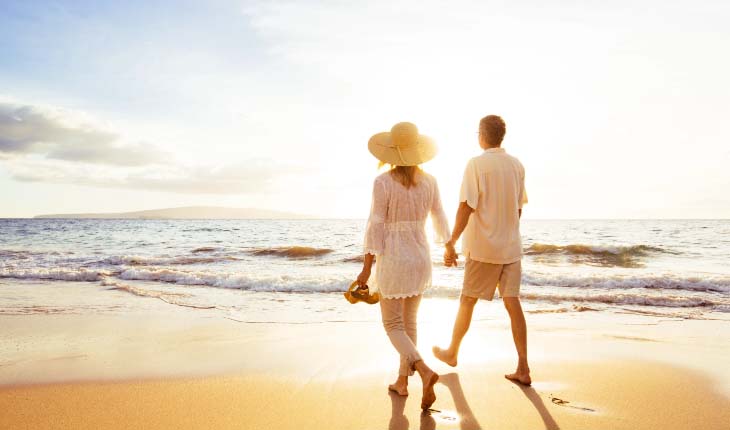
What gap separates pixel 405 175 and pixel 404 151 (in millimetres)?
166

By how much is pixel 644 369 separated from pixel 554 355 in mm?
782

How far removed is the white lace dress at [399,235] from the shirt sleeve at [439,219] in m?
0.07

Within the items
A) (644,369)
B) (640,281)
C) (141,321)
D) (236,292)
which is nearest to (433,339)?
(644,369)

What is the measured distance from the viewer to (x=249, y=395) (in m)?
3.71

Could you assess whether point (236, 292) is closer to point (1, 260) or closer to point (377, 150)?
point (377, 150)

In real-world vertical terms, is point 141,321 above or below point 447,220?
below

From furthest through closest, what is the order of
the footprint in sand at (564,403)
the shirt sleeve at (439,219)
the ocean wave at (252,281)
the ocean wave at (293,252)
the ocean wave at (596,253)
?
the ocean wave at (293,252)
the ocean wave at (596,253)
the ocean wave at (252,281)
the shirt sleeve at (439,219)
the footprint in sand at (564,403)

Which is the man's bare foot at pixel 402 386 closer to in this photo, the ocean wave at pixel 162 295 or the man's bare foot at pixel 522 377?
the man's bare foot at pixel 522 377

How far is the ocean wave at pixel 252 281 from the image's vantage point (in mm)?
10164

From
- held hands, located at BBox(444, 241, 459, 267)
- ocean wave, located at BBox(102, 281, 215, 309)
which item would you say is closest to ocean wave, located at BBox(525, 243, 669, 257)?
ocean wave, located at BBox(102, 281, 215, 309)

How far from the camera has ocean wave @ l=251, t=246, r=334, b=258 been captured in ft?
66.5

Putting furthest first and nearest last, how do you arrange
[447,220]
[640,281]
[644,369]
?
[640,281] → [644,369] → [447,220]

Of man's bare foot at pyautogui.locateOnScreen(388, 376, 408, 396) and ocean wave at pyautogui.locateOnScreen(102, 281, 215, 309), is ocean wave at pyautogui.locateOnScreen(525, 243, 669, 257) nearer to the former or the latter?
ocean wave at pyautogui.locateOnScreen(102, 281, 215, 309)

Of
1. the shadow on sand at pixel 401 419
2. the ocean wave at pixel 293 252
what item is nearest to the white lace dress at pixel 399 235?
the shadow on sand at pixel 401 419
